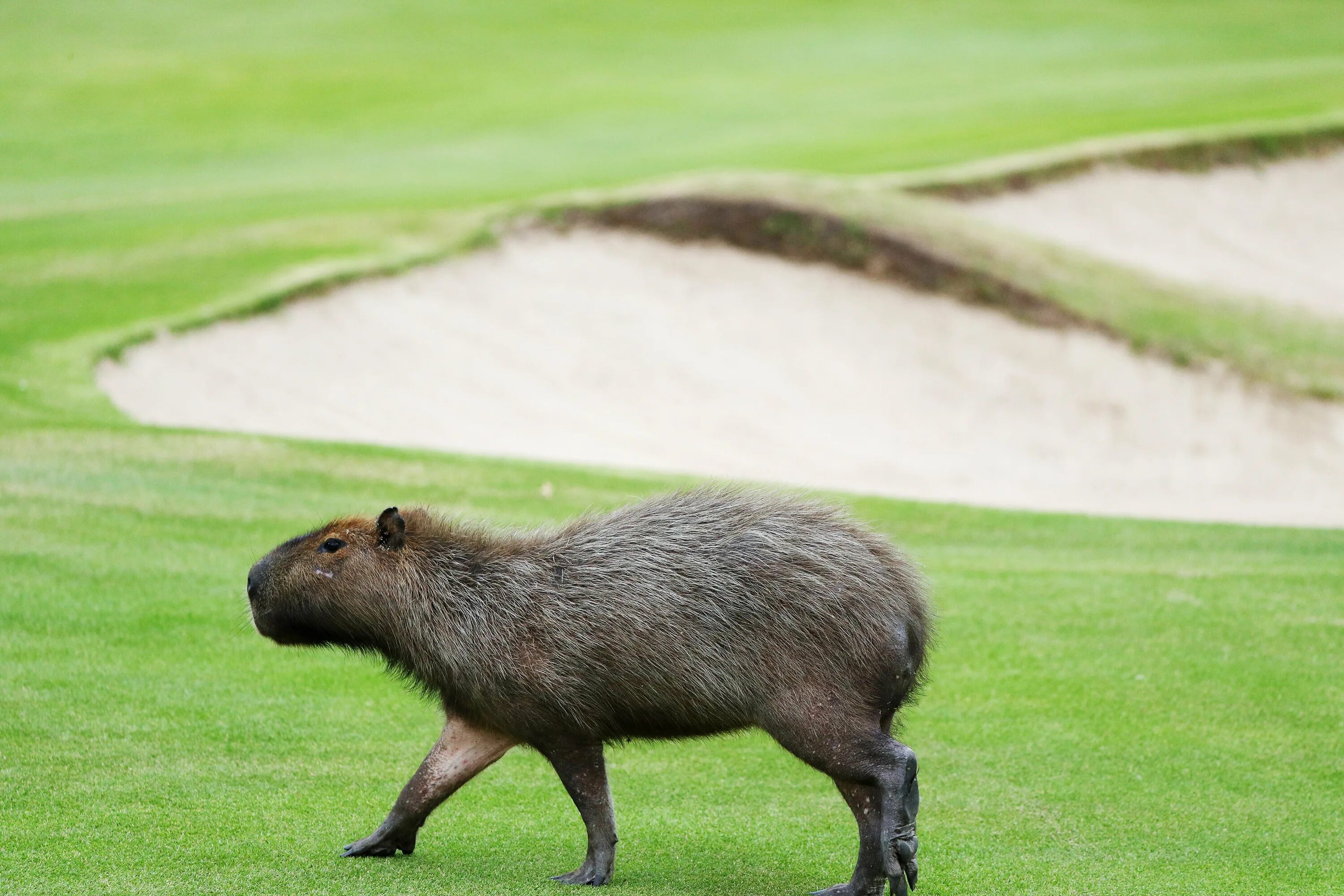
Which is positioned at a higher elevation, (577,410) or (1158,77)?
(1158,77)

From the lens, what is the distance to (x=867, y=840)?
21.2 ft

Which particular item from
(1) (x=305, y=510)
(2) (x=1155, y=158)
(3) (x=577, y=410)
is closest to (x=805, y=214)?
(3) (x=577, y=410)

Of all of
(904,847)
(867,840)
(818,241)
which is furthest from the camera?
(818,241)

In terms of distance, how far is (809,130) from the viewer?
32344 mm

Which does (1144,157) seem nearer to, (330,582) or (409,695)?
(409,695)

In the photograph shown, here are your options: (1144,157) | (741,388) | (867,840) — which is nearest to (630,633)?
(867,840)

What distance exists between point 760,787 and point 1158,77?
32.3 m

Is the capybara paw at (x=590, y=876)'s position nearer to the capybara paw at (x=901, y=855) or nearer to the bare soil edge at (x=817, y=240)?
the capybara paw at (x=901, y=855)

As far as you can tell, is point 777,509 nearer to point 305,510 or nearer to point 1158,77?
point 305,510

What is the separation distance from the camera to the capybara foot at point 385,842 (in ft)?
22.6

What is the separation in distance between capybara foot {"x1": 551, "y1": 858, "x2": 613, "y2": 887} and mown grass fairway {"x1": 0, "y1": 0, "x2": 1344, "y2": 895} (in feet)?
0.31

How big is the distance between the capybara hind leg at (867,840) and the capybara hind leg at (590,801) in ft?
3.09

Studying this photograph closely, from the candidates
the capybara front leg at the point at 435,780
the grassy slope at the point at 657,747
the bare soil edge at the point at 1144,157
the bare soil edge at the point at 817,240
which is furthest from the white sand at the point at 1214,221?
the capybara front leg at the point at 435,780

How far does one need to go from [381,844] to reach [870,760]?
2.25m
